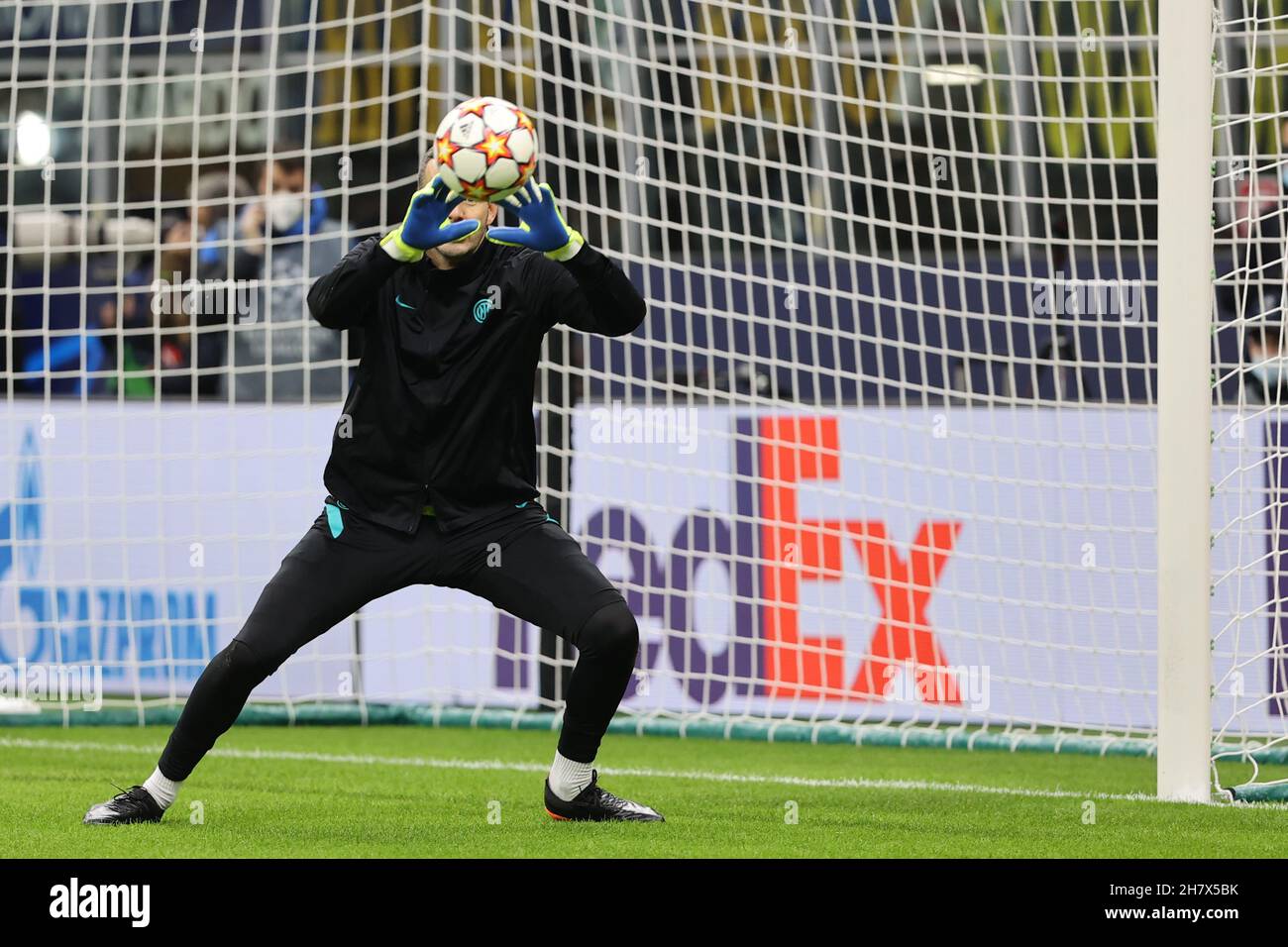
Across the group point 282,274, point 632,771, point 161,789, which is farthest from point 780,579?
point 161,789

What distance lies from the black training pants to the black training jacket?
2.8 inches

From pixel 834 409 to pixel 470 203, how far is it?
3567 mm

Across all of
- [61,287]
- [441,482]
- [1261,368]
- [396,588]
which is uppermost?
[61,287]

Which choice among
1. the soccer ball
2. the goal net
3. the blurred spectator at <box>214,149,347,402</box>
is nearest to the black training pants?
the soccer ball

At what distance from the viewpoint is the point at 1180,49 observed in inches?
Result: 238

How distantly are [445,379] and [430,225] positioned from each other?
1.72 ft

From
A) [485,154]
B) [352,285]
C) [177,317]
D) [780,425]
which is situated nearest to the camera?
[485,154]

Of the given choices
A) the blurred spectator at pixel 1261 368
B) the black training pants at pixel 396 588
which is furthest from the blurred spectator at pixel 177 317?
the blurred spectator at pixel 1261 368

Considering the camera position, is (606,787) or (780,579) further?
(780,579)

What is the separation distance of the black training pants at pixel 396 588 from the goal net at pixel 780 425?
312 cm

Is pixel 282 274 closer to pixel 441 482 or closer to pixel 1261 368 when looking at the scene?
pixel 441 482

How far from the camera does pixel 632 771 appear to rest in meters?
7.12

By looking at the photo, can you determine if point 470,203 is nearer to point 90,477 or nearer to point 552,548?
point 552,548

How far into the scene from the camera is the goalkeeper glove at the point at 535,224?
4922mm
